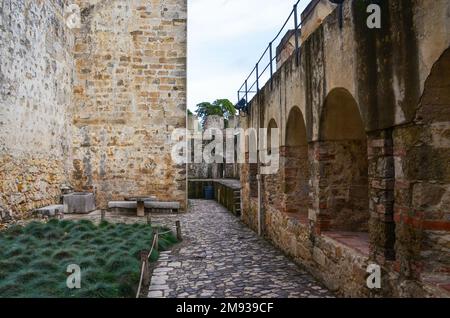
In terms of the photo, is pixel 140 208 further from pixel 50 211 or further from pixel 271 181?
pixel 271 181

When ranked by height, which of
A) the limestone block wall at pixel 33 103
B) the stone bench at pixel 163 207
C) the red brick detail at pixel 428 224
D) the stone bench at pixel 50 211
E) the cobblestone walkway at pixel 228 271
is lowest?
the cobblestone walkway at pixel 228 271

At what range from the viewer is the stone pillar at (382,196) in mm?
3637

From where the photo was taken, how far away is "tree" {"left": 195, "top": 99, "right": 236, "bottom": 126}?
48106mm

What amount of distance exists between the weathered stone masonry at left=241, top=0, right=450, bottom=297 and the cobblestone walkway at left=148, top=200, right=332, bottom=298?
0.43 m

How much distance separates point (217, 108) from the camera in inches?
1912

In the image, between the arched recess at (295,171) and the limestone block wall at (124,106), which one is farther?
the limestone block wall at (124,106)

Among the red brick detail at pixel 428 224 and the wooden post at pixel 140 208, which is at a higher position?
the red brick detail at pixel 428 224

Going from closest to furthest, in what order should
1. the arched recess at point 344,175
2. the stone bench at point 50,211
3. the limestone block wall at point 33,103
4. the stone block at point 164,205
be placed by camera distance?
the arched recess at point 344,175 → the limestone block wall at point 33,103 → the stone bench at point 50,211 → the stone block at point 164,205

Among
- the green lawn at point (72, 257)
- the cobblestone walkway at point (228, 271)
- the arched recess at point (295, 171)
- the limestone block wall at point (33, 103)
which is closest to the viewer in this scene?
→ the green lawn at point (72, 257)

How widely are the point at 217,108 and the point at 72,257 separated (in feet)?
141

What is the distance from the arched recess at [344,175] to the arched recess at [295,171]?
1842 millimetres

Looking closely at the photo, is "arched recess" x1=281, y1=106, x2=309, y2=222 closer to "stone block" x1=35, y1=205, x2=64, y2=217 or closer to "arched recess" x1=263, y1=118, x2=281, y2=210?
"arched recess" x1=263, y1=118, x2=281, y2=210

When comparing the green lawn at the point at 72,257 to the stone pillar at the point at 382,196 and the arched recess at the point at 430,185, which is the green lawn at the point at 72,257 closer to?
the stone pillar at the point at 382,196

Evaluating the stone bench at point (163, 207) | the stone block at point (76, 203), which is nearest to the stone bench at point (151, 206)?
the stone bench at point (163, 207)
